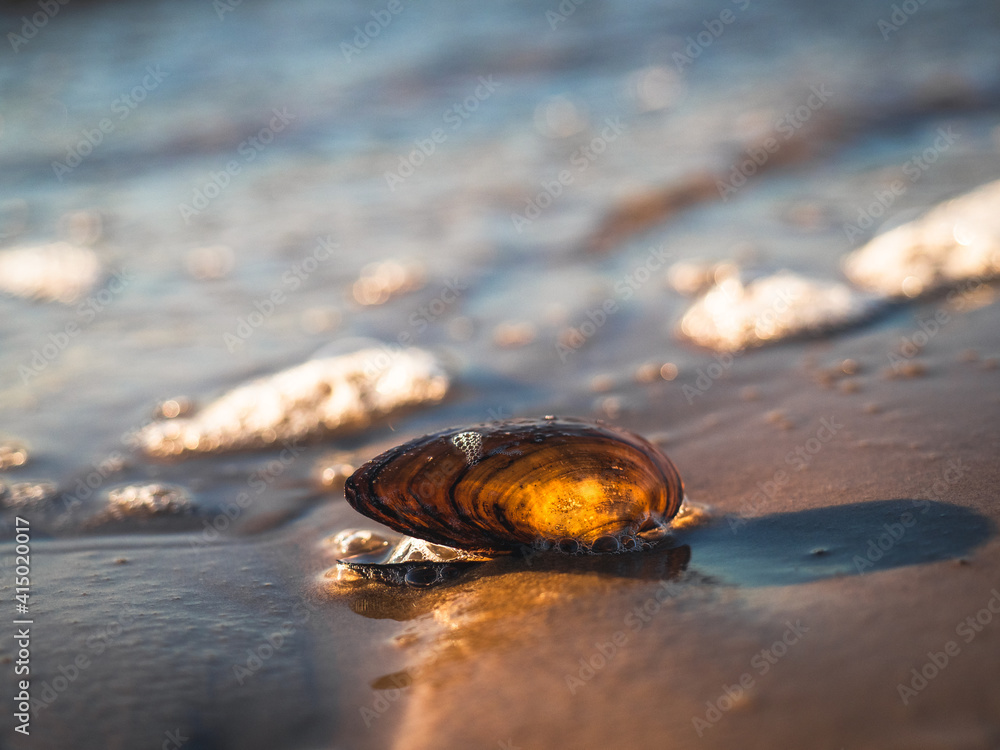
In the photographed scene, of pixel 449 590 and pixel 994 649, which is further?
pixel 449 590

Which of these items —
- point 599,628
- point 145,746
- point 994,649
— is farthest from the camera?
point 599,628

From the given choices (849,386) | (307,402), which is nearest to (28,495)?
(307,402)

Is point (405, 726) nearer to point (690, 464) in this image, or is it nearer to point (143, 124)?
point (690, 464)

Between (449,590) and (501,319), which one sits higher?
(501,319)

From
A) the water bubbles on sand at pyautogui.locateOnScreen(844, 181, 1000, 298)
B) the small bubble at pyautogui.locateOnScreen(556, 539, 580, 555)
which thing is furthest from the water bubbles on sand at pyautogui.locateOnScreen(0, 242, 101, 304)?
the water bubbles on sand at pyautogui.locateOnScreen(844, 181, 1000, 298)

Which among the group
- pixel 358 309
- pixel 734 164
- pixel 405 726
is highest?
pixel 734 164

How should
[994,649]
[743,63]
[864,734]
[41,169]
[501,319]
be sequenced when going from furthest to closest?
[743,63] → [41,169] → [501,319] → [994,649] → [864,734]

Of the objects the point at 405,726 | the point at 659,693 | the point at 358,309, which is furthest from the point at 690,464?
the point at 358,309
